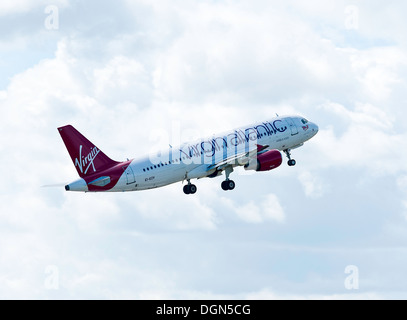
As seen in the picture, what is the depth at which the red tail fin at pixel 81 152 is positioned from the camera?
85125 millimetres

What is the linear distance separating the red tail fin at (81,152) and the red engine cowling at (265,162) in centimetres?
1701

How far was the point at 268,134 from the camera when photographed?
97.7 m

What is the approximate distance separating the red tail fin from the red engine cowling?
17.0 meters

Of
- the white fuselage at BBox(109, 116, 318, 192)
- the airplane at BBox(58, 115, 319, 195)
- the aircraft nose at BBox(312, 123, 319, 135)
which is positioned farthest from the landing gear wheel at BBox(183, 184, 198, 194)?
the aircraft nose at BBox(312, 123, 319, 135)

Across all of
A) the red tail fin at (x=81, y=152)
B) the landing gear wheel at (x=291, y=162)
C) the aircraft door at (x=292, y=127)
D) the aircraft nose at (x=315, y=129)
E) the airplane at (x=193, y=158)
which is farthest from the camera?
the aircraft nose at (x=315, y=129)

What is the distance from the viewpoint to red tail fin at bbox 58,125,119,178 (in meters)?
85.1

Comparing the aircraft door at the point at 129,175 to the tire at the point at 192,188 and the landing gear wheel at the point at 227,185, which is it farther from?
the landing gear wheel at the point at 227,185

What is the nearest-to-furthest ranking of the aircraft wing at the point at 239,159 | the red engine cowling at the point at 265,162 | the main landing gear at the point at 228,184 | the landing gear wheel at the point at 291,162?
the aircraft wing at the point at 239,159
the red engine cowling at the point at 265,162
the main landing gear at the point at 228,184
the landing gear wheel at the point at 291,162

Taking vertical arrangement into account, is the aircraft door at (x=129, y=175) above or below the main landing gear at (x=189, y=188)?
below

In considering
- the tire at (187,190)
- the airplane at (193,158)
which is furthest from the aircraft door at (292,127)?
the tire at (187,190)

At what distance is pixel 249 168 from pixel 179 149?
8.40 meters

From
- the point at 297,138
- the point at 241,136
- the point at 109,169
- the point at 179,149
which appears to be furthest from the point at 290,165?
the point at 109,169

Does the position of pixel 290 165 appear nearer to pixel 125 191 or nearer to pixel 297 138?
pixel 297 138

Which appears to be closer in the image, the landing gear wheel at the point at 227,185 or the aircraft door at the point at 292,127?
the landing gear wheel at the point at 227,185
